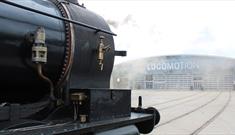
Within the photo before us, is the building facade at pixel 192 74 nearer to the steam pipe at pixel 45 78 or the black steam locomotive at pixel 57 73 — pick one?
the black steam locomotive at pixel 57 73

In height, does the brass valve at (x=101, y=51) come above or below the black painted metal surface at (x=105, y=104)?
above

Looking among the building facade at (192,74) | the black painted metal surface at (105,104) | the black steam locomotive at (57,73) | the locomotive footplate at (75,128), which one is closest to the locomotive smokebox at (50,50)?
the black steam locomotive at (57,73)

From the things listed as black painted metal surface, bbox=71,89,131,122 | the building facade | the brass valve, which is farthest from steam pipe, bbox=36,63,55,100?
the building facade

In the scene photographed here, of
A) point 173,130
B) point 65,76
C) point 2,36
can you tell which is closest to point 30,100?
point 65,76

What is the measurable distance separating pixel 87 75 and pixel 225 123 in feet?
26.8

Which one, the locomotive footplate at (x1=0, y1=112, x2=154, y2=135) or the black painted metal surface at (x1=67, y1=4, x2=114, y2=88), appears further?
the black painted metal surface at (x1=67, y1=4, x2=114, y2=88)

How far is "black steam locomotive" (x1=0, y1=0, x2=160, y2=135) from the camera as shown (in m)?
2.78

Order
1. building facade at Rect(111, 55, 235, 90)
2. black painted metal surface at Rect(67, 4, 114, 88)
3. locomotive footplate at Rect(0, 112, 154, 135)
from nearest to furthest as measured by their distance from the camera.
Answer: locomotive footplate at Rect(0, 112, 154, 135) → black painted metal surface at Rect(67, 4, 114, 88) → building facade at Rect(111, 55, 235, 90)

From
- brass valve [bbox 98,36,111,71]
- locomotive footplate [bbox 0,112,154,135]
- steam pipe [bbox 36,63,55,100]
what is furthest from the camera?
brass valve [bbox 98,36,111,71]

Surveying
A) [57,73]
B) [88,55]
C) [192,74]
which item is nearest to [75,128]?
[57,73]

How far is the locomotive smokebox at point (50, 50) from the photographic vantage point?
281 centimetres

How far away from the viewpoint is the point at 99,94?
3.39 meters

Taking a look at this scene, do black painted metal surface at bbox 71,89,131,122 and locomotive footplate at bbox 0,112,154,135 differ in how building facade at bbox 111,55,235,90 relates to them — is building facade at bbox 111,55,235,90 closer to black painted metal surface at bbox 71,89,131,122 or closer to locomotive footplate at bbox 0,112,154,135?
black painted metal surface at bbox 71,89,131,122

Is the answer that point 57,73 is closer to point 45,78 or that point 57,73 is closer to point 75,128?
point 45,78
